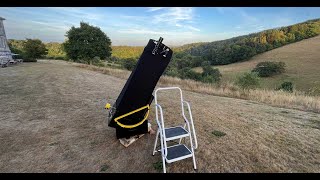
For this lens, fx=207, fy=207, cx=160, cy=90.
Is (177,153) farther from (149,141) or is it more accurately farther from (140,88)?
(140,88)

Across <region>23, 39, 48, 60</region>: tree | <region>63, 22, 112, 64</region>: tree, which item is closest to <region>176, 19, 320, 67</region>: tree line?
<region>63, 22, 112, 64</region>: tree

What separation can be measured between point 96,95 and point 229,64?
50.0 meters

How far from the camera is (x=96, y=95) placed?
422 inches

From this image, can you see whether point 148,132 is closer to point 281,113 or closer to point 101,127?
point 101,127

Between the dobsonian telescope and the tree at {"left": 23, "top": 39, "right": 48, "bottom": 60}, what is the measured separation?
48.3 metres

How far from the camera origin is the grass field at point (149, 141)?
435cm

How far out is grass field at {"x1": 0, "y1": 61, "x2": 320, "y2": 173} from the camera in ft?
14.3

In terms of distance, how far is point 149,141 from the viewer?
5.34m

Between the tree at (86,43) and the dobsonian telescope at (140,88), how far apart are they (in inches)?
1322

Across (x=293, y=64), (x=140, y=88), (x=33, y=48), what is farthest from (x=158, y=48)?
(x=293, y=64)
